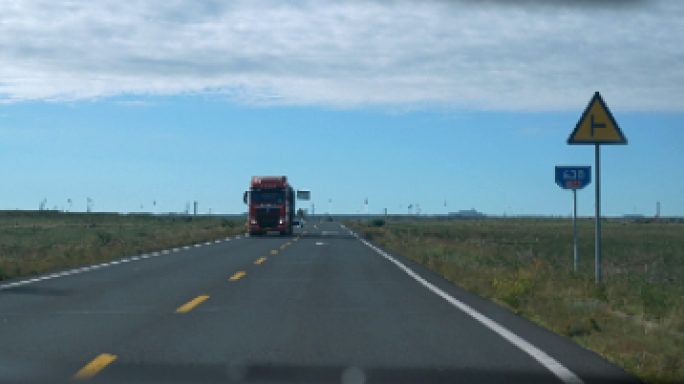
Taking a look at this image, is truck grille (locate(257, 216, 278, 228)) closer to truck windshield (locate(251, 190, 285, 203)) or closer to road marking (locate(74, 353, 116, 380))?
truck windshield (locate(251, 190, 285, 203))

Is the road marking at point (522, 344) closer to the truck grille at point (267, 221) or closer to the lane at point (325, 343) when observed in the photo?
the lane at point (325, 343)

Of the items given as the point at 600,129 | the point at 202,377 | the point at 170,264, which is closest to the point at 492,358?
the point at 202,377

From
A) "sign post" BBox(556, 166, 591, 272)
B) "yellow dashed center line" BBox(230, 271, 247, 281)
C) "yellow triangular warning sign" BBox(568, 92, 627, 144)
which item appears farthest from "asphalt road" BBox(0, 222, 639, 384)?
"sign post" BBox(556, 166, 591, 272)

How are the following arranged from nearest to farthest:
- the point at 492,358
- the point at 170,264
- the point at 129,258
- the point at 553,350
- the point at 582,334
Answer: the point at 492,358 < the point at 553,350 < the point at 582,334 < the point at 170,264 < the point at 129,258

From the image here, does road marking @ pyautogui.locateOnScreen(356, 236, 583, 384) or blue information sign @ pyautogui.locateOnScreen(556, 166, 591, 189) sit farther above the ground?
blue information sign @ pyautogui.locateOnScreen(556, 166, 591, 189)

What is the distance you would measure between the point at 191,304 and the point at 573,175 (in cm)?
1050

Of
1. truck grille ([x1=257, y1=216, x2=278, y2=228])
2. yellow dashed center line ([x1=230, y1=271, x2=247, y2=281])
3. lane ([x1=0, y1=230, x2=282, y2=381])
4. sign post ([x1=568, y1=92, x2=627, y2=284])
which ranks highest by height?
sign post ([x1=568, y1=92, x2=627, y2=284])

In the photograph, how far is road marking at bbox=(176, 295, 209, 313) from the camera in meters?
11.8

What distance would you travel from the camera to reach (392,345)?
883cm

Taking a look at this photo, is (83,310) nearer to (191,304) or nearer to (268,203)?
(191,304)

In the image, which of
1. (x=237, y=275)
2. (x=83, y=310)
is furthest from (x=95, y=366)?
(x=237, y=275)

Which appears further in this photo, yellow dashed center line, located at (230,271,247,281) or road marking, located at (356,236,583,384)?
yellow dashed center line, located at (230,271,247,281)

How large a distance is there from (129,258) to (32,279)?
8.19m

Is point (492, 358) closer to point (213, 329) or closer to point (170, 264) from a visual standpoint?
point (213, 329)
